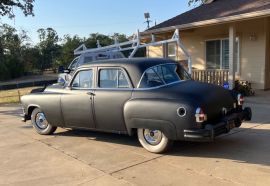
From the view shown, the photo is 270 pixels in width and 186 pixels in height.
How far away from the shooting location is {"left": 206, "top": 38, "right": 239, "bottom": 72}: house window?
15617 millimetres

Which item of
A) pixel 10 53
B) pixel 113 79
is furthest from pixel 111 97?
pixel 10 53

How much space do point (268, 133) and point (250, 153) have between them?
1.56 metres

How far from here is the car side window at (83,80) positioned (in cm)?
734

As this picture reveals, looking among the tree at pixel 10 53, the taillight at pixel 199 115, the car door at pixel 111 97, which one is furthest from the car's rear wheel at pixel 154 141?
the tree at pixel 10 53

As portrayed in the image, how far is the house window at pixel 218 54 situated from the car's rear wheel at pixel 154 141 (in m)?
9.71

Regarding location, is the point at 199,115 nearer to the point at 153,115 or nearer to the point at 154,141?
the point at 153,115

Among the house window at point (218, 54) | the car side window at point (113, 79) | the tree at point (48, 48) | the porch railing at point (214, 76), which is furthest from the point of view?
the tree at point (48, 48)

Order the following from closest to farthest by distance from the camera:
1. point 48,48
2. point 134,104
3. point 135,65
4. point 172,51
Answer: point 134,104 → point 135,65 → point 172,51 → point 48,48

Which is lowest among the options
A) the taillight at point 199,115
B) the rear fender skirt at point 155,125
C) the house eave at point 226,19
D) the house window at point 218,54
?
the rear fender skirt at point 155,125

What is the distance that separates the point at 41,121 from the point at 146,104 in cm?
336

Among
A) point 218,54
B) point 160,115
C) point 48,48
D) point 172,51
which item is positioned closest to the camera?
point 160,115

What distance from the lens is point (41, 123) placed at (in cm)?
850

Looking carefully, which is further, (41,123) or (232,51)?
(232,51)

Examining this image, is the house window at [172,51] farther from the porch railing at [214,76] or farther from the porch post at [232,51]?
the porch post at [232,51]
